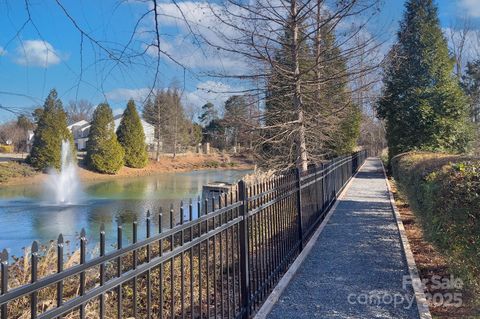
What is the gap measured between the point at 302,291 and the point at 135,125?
41354 millimetres

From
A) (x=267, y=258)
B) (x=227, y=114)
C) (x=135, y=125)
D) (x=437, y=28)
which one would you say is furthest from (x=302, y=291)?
(x=135, y=125)

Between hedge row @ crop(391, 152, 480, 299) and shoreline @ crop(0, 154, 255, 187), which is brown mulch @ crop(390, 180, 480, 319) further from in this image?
shoreline @ crop(0, 154, 255, 187)

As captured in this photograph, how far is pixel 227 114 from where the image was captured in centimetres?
1070

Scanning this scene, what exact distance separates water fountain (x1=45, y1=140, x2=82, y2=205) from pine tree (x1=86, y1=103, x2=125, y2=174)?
2.19m

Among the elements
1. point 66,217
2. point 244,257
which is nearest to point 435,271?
point 244,257

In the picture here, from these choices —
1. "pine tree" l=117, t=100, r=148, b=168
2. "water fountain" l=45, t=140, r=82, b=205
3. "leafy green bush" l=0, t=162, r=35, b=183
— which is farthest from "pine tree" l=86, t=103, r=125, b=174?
"leafy green bush" l=0, t=162, r=35, b=183

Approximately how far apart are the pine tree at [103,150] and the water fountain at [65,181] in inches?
86.4

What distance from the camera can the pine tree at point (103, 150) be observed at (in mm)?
38875

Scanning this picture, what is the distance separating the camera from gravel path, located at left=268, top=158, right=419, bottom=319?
4.02 m

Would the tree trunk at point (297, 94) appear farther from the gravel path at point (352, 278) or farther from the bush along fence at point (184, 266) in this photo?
the bush along fence at point (184, 266)

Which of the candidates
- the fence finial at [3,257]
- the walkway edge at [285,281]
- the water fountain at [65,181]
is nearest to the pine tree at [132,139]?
the water fountain at [65,181]

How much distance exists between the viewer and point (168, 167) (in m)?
47.7

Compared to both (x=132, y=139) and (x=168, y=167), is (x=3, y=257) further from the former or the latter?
(x=168, y=167)

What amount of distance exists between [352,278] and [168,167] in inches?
1724
